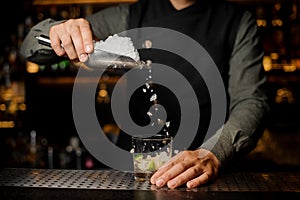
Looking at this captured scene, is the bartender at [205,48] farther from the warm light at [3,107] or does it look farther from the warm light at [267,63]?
the warm light at [3,107]

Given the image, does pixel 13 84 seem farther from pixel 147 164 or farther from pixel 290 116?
pixel 147 164

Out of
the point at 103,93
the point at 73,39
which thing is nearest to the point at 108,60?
the point at 73,39

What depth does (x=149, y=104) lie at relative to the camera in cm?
212

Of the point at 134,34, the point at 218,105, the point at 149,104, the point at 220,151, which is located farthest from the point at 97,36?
the point at 220,151

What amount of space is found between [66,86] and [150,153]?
9.06 feet

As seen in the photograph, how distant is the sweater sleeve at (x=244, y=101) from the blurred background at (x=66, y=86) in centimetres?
151

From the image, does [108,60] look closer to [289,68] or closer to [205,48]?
[205,48]

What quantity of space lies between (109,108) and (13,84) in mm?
759

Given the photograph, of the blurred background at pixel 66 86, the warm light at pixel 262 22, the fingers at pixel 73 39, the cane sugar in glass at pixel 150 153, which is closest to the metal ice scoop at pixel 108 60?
the fingers at pixel 73 39

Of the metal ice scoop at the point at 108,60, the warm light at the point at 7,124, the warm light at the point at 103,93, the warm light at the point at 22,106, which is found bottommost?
the warm light at the point at 7,124

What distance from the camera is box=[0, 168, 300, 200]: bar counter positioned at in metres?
1.32

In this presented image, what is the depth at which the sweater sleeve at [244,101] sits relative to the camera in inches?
66.0

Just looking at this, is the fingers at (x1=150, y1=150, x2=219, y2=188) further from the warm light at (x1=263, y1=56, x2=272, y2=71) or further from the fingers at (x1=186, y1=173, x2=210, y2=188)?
the warm light at (x1=263, y1=56, x2=272, y2=71)

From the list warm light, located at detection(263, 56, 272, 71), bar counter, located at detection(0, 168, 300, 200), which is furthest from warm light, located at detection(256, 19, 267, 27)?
bar counter, located at detection(0, 168, 300, 200)
